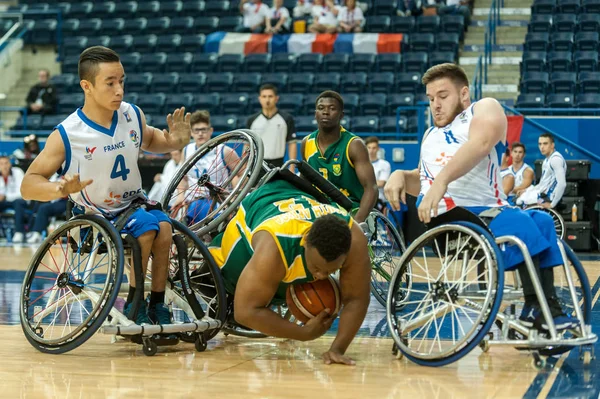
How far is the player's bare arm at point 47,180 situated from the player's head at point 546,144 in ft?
27.6

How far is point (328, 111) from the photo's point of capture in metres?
6.73

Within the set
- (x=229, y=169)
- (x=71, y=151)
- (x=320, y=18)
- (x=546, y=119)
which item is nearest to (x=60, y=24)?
(x=320, y=18)

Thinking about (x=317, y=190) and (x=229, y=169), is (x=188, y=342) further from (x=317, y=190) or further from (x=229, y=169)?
(x=229, y=169)

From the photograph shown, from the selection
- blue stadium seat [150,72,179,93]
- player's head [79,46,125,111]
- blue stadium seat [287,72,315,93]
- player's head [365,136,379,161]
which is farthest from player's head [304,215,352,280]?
blue stadium seat [150,72,179,93]

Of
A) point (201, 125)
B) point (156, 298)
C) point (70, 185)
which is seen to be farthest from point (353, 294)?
point (201, 125)

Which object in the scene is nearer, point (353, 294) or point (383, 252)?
point (353, 294)

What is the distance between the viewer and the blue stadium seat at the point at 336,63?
16.0 meters

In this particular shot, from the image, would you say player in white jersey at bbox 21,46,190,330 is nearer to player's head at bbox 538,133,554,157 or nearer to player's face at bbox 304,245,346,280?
player's face at bbox 304,245,346,280

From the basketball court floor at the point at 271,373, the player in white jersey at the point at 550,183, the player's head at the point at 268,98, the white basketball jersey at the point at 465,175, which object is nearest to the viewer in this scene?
the basketball court floor at the point at 271,373

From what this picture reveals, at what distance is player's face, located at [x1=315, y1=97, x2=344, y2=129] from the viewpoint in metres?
6.73

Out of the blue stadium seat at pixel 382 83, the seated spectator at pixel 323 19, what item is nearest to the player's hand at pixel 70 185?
the blue stadium seat at pixel 382 83

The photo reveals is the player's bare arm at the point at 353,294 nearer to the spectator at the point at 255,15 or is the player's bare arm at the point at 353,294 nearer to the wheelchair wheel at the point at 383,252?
the wheelchair wheel at the point at 383,252

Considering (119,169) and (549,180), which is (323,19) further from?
(119,169)

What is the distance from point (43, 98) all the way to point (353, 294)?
12.8 meters
